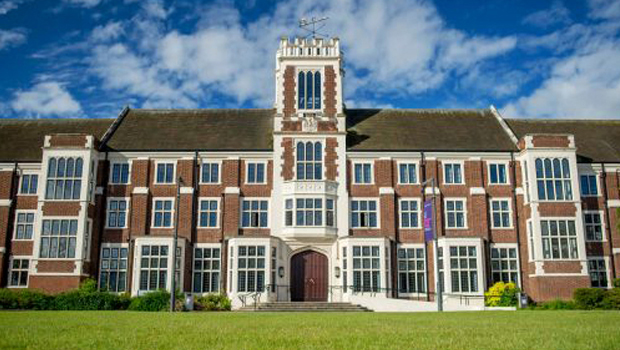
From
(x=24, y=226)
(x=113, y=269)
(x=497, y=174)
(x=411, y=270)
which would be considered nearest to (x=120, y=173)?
(x=113, y=269)

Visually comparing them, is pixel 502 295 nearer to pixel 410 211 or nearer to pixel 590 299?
pixel 590 299

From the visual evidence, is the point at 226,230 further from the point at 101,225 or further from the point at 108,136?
the point at 108,136

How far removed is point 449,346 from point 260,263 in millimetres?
22704

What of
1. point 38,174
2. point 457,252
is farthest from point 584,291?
point 38,174

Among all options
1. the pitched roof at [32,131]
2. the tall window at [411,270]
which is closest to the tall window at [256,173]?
the tall window at [411,270]

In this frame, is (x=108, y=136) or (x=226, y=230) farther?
(x=108, y=136)

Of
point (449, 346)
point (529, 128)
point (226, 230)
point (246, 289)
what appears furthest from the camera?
point (529, 128)

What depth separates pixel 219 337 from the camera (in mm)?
9766

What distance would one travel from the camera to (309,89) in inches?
1362

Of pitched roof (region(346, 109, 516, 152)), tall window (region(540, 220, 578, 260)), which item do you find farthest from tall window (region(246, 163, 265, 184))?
tall window (region(540, 220, 578, 260))

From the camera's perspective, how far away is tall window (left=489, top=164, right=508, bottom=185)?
3328cm

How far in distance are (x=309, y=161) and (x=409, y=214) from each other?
6659 millimetres

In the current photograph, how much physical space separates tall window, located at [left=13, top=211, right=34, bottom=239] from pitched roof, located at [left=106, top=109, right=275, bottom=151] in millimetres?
6166

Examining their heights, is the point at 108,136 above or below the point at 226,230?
above
